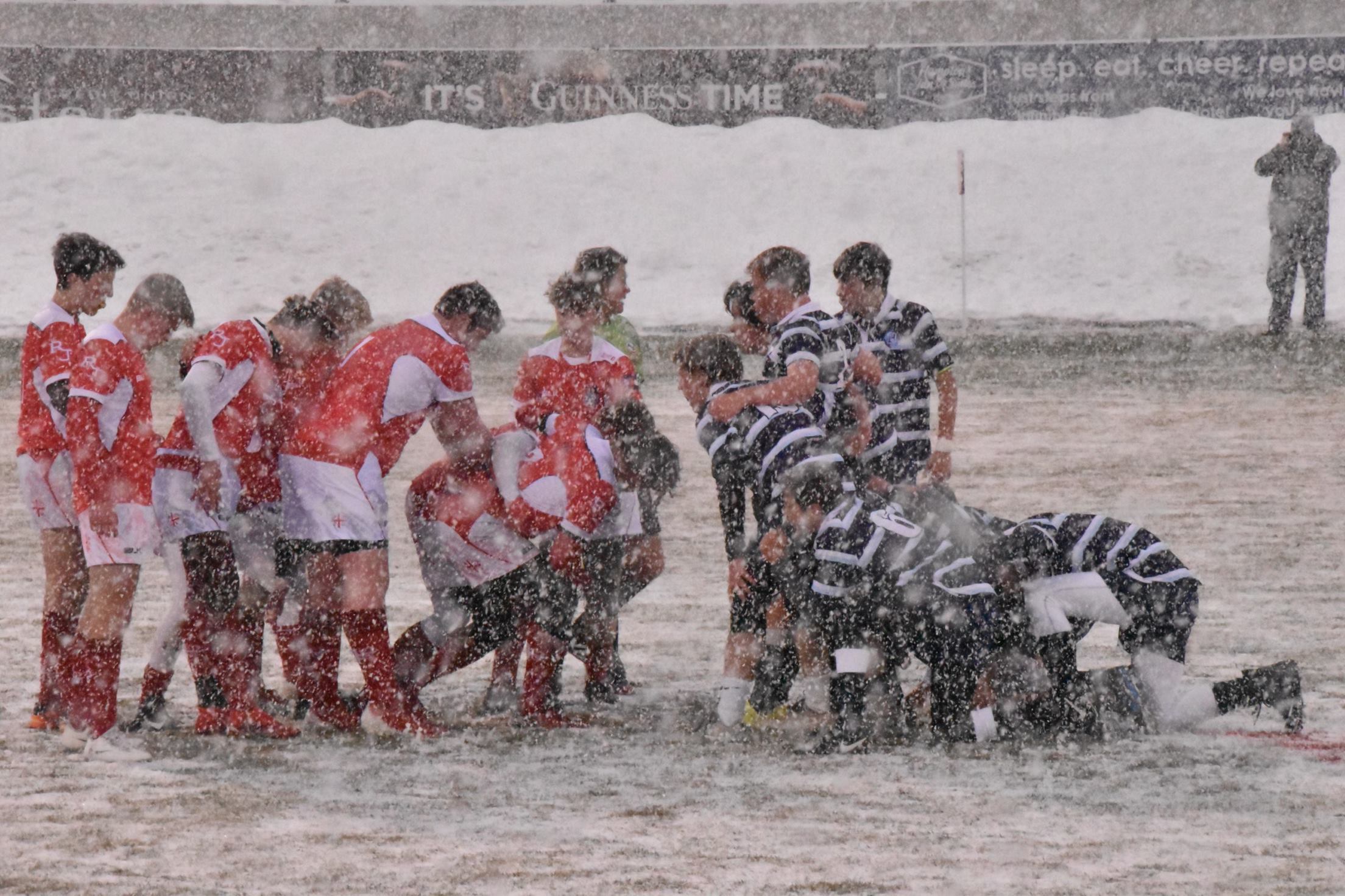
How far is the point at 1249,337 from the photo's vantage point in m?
20.9

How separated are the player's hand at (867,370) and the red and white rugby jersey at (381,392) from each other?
59.3 inches

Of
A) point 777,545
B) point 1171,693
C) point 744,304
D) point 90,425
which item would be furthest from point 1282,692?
point 90,425

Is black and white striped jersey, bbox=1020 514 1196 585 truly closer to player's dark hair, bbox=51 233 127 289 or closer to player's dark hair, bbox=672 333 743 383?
player's dark hair, bbox=672 333 743 383

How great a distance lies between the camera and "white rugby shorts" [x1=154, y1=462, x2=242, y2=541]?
6.18m

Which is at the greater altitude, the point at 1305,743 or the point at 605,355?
the point at 605,355

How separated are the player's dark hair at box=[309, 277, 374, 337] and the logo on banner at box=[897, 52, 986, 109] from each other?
2456cm

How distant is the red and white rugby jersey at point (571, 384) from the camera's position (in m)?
6.81

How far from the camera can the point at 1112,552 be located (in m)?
6.19

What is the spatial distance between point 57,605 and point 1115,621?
350 centimetres

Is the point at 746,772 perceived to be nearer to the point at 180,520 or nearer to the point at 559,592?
the point at 559,592

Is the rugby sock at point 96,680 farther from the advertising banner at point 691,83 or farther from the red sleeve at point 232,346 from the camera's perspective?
the advertising banner at point 691,83

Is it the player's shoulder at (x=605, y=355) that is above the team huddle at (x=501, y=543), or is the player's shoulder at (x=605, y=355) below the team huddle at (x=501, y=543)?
above

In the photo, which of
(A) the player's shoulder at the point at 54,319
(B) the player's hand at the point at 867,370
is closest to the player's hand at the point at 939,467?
(B) the player's hand at the point at 867,370

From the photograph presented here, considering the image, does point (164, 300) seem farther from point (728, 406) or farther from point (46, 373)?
point (728, 406)
